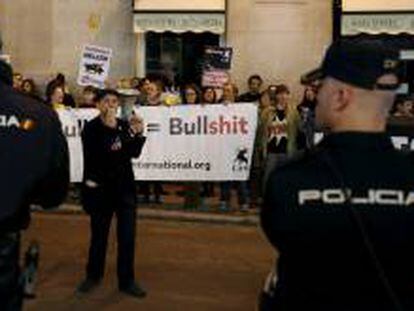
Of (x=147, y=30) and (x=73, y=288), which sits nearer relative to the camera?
(x=73, y=288)

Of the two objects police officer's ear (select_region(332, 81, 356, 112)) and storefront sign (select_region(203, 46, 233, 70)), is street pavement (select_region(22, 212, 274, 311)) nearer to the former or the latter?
storefront sign (select_region(203, 46, 233, 70))

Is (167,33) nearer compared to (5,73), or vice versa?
(5,73)

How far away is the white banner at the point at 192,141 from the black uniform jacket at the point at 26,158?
37.5ft

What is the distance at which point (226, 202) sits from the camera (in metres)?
15.7

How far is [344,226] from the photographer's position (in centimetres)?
319

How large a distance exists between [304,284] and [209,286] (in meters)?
7.13

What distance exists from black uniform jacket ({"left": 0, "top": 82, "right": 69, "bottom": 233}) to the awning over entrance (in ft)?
61.2

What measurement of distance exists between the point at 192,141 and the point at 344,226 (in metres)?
12.9

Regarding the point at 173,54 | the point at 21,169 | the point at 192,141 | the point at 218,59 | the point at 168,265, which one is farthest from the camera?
the point at 173,54

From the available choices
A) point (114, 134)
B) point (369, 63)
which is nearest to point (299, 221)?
point (369, 63)

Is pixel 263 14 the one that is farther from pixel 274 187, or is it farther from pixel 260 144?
pixel 274 187

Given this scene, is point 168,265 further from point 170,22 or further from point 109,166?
point 170,22

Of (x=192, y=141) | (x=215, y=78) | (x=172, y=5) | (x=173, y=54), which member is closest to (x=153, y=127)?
(x=192, y=141)

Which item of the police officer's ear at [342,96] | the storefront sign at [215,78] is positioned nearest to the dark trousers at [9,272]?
the police officer's ear at [342,96]
